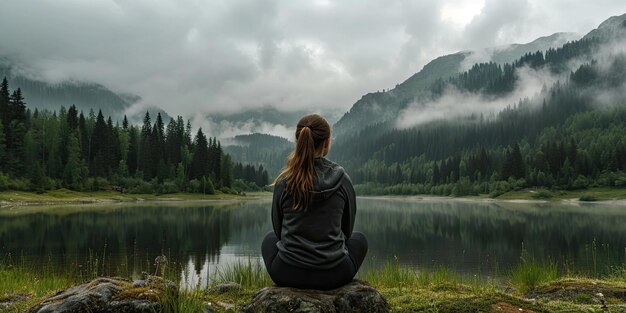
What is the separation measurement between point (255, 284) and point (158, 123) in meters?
145

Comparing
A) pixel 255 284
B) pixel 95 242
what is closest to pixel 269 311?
pixel 255 284

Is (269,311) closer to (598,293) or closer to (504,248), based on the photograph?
(598,293)

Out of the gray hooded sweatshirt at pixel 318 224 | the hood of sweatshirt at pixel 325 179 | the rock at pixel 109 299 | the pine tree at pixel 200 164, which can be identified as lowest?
the rock at pixel 109 299

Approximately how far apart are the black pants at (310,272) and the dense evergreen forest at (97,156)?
283 ft

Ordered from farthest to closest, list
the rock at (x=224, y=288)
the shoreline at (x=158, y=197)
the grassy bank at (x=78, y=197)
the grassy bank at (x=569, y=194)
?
the grassy bank at (x=569, y=194) < the shoreline at (x=158, y=197) < the grassy bank at (x=78, y=197) < the rock at (x=224, y=288)

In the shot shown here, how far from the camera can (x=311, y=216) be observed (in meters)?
6.17

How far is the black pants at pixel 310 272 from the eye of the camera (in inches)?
245

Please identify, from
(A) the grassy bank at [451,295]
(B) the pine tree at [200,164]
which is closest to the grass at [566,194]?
(B) the pine tree at [200,164]

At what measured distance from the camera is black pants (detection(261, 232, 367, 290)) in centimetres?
621

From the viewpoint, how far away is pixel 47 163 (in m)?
98.9

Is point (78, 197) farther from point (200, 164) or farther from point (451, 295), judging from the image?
point (451, 295)

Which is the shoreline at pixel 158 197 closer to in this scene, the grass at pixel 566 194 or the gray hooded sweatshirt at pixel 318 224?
the grass at pixel 566 194

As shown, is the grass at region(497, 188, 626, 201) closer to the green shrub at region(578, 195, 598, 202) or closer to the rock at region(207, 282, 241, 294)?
the green shrub at region(578, 195, 598, 202)

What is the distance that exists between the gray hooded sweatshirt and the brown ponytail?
0.37 ft
